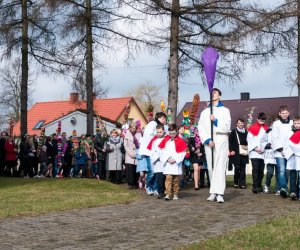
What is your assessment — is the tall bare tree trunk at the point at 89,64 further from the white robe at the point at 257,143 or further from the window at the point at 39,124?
the window at the point at 39,124

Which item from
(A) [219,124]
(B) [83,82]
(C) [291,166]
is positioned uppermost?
(B) [83,82]

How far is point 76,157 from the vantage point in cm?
1998

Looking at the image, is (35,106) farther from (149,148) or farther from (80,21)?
(149,148)

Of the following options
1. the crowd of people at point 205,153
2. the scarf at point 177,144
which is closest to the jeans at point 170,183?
the crowd of people at point 205,153

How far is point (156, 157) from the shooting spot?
1266cm

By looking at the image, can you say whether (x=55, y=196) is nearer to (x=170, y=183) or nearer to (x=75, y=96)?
(x=170, y=183)

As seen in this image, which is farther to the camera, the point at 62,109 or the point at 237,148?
the point at 62,109

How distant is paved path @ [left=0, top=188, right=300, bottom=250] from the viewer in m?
7.14

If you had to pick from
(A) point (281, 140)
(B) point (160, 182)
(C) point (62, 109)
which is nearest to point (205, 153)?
(B) point (160, 182)

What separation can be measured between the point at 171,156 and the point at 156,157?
0.55 metres

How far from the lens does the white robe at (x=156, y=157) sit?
41.5ft

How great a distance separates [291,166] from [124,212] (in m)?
4.05

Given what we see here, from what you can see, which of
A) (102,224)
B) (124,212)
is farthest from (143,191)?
(102,224)

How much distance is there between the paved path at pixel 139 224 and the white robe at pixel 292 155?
77cm
